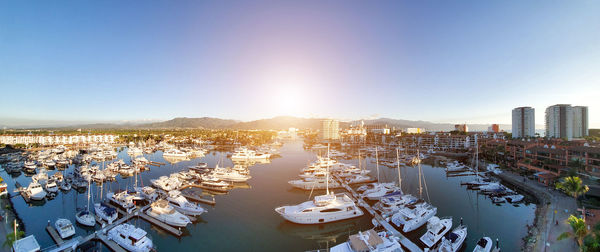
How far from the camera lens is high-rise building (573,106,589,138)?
53656mm

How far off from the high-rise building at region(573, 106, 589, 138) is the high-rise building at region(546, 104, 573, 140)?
1411mm

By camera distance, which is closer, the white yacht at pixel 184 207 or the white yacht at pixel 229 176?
the white yacht at pixel 184 207

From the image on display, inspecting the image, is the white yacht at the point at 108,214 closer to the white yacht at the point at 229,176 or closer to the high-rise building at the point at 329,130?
the white yacht at the point at 229,176

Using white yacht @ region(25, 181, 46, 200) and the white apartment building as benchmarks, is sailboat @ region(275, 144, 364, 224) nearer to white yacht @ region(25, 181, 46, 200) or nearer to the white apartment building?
white yacht @ region(25, 181, 46, 200)

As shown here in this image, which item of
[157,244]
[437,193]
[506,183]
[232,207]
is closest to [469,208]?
[437,193]

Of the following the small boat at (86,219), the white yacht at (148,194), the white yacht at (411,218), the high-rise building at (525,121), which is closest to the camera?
the white yacht at (411,218)

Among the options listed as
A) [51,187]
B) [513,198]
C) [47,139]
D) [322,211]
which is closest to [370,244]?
[322,211]

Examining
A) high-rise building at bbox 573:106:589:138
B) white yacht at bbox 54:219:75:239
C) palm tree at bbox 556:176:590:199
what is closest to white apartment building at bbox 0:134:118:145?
white yacht at bbox 54:219:75:239

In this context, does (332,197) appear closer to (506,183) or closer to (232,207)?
(232,207)

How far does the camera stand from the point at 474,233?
14.6 m

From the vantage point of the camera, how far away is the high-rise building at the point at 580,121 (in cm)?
5366

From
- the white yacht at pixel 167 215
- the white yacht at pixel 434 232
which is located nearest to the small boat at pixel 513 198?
the white yacht at pixel 434 232

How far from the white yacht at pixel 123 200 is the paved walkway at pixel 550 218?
24.9 m

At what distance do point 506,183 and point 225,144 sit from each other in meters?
65.9
